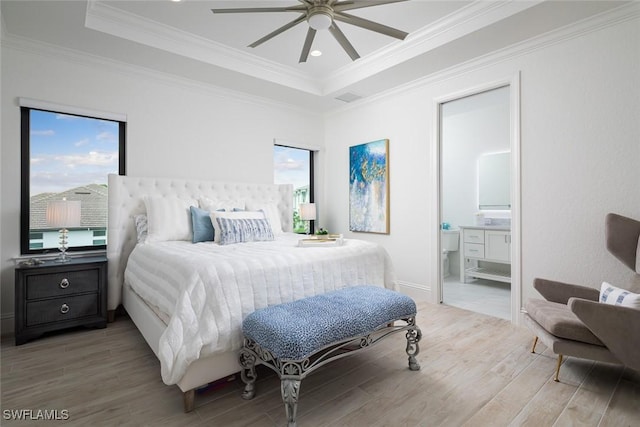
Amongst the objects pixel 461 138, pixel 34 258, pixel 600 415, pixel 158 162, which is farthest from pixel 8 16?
pixel 461 138

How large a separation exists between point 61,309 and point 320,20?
3127mm

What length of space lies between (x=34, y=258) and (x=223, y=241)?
172cm

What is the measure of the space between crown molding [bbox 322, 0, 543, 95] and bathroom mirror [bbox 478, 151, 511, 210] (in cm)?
261

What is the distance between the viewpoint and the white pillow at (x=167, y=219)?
320 cm

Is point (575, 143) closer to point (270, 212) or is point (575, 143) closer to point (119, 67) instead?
point (270, 212)

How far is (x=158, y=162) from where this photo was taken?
3662mm

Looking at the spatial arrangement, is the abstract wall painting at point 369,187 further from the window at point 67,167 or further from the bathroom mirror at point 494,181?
the window at point 67,167

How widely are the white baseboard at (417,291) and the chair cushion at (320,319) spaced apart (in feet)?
5.64

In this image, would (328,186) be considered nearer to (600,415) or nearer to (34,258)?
(34,258)

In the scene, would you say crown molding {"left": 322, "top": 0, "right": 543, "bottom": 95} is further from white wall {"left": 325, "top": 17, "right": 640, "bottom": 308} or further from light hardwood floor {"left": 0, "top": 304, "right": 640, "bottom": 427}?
light hardwood floor {"left": 0, "top": 304, "right": 640, "bottom": 427}

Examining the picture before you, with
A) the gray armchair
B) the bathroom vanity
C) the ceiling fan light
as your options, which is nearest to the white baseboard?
the bathroom vanity

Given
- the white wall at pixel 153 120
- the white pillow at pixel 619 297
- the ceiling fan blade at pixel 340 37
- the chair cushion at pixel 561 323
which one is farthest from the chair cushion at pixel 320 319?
the white wall at pixel 153 120

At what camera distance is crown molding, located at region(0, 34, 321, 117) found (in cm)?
292

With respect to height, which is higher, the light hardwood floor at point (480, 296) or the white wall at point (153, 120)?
the white wall at point (153, 120)
